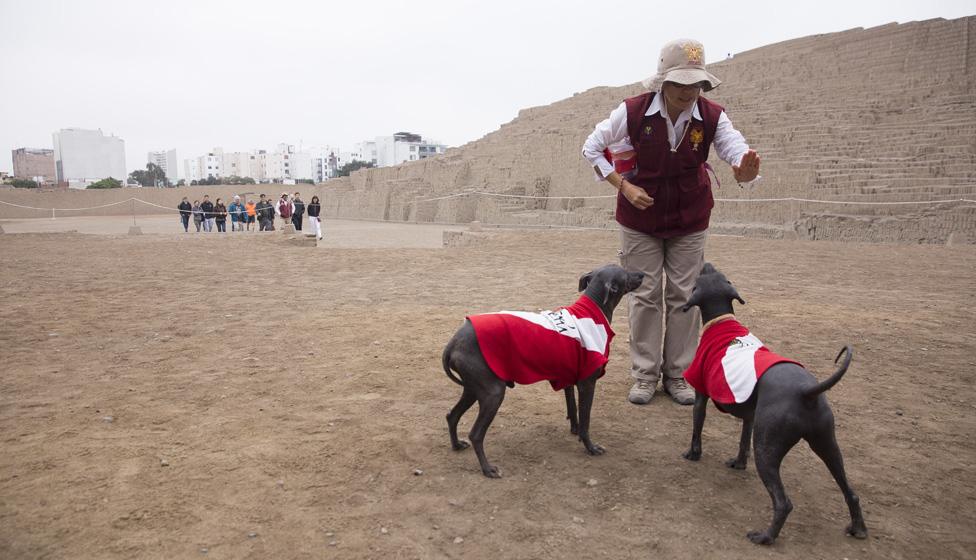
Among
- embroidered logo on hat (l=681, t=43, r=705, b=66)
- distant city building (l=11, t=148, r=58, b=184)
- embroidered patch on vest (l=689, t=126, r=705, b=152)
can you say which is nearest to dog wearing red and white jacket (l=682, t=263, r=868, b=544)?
embroidered patch on vest (l=689, t=126, r=705, b=152)

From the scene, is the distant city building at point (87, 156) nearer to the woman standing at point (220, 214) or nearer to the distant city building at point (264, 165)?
the distant city building at point (264, 165)

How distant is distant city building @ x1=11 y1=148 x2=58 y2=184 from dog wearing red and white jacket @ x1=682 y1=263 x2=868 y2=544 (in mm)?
134814

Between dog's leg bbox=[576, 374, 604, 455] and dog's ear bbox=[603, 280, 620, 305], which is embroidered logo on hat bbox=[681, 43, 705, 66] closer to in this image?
dog's ear bbox=[603, 280, 620, 305]

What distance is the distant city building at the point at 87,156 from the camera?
108 m

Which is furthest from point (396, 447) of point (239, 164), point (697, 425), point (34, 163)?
point (239, 164)

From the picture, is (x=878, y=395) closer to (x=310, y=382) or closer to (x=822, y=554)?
(x=822, y=554)

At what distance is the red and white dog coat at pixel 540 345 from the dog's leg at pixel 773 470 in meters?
0.82

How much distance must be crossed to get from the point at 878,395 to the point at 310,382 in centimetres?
367

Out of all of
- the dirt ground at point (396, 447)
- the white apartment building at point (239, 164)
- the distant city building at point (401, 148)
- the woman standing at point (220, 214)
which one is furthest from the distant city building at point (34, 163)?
the dirt ground at point (396, 447)

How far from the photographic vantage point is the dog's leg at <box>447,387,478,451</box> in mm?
2941

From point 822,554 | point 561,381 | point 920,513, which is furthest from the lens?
point 561,381

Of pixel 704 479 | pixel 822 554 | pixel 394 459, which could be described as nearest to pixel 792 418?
pixel 822 554

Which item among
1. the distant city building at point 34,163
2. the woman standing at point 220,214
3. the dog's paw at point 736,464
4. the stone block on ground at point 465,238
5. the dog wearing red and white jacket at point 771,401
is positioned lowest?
the dog's paw at point 736,464

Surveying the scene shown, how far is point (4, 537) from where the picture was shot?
2283mm
